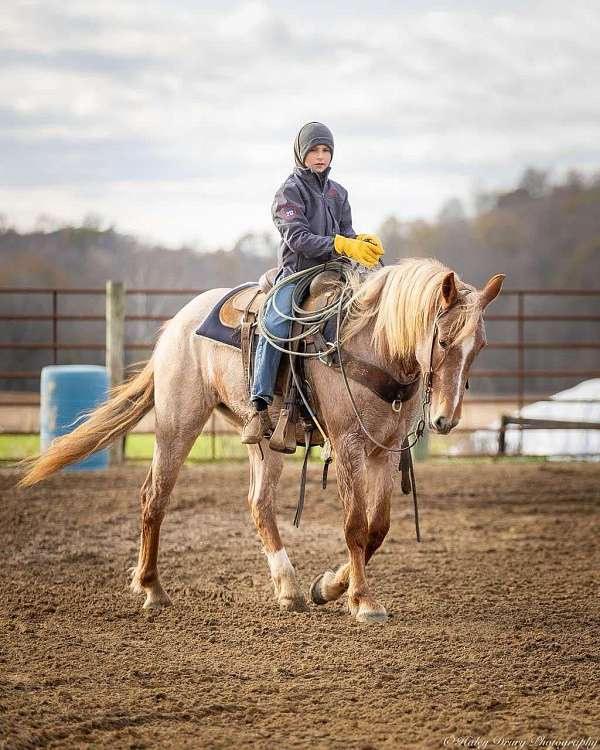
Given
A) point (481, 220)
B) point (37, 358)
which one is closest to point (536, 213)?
point (481, 220)

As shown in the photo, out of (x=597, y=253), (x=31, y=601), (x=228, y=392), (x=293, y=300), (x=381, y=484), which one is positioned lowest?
→ (x=31, y=601)

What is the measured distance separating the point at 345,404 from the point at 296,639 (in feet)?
3.50

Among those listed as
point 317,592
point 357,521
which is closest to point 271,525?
point 317,592

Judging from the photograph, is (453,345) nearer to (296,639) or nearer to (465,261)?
(296,639)

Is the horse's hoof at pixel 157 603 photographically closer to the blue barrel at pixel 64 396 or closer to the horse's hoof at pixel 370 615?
the horse's hoof at pixel 370 615

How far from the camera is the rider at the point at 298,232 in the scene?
4.70 meters

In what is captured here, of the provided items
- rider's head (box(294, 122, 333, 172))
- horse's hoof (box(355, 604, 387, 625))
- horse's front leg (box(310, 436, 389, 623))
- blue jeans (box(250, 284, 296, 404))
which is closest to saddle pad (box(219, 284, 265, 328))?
blue jeans (box(250, 284, 296, 404))

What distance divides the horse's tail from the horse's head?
6.46 ft

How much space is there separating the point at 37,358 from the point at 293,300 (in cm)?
1513

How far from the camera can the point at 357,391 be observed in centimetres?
455

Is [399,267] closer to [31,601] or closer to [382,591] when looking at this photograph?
[382,591]

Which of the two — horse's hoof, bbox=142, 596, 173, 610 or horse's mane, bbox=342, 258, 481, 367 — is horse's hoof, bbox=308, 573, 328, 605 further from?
horse's mane, bbox=342, 258, 481, 367

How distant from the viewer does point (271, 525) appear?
5133 mm

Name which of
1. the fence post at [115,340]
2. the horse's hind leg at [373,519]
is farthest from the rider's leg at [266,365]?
the fence post at [115,340]
